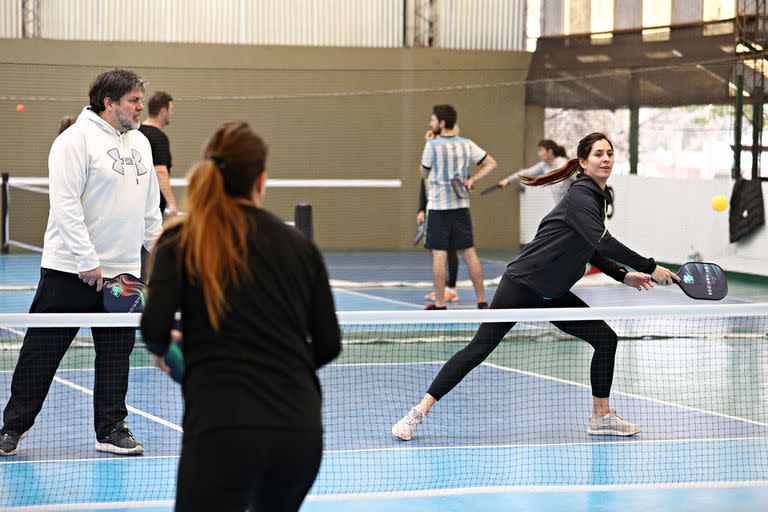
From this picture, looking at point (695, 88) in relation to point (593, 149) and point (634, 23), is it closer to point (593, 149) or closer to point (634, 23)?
point (634, 23)

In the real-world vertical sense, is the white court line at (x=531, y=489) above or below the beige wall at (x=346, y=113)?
below

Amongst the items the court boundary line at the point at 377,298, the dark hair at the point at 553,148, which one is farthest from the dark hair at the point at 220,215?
the dark hair at the point at 553,148

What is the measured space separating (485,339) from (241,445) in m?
3.37

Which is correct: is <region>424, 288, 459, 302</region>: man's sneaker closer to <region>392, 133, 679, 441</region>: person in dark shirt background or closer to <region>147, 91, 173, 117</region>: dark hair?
Answer: <region>147, 91, 173, 117</region>: dark hair

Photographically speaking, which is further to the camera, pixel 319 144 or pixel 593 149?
pixel 319 144

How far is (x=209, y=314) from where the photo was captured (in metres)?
2.74

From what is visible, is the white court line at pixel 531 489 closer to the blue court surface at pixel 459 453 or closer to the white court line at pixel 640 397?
the blue court surface at pixel 459 453

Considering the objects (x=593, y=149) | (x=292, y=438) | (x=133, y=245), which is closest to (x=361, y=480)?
(x=133, y=245)

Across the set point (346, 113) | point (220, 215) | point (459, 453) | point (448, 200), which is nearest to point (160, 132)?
point (448, 200)

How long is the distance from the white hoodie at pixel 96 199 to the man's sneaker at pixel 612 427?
2.62m

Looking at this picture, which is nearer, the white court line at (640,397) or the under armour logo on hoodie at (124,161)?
the under armour logo on hoodie at (124,161)

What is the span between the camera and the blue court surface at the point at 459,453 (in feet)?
16.1

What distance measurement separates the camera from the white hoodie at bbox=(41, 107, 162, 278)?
5.27 metres

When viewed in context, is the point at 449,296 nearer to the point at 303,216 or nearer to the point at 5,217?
the point at 303,216
